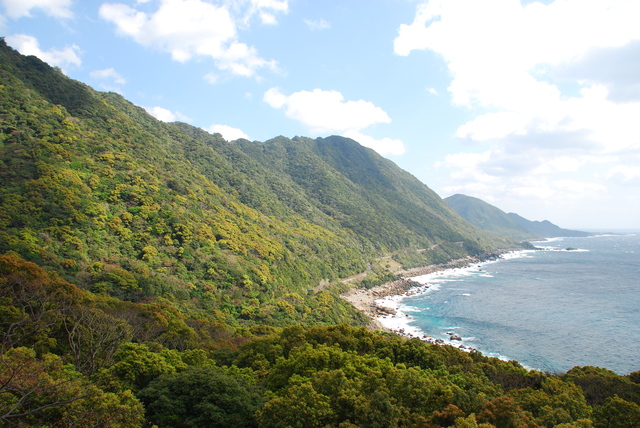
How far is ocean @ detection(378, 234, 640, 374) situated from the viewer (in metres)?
52.0

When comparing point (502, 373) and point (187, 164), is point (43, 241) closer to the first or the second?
point (502, 373)

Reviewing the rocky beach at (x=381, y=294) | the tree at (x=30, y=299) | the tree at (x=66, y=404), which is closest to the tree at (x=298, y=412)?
the tree at (x=66, y=404)

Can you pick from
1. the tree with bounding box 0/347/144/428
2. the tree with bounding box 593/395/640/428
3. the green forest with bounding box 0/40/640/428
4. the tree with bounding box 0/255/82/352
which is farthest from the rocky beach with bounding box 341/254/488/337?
the tree with bounding box 0/347/144/428

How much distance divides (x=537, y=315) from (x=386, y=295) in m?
33.7

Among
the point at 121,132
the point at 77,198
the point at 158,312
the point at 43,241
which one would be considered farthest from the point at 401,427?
the point at 121,132

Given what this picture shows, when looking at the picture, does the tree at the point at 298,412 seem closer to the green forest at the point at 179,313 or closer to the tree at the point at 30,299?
the green forest at the point at 179,313

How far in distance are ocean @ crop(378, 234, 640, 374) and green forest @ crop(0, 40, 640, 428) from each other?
617 inches

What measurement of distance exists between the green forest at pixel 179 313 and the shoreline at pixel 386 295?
3.09m

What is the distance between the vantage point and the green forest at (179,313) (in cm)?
1728

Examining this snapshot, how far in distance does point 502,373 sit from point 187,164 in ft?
291

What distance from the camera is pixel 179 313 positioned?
126 ft

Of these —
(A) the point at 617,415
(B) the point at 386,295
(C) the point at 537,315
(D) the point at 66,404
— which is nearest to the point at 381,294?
(B) the point at 386,295

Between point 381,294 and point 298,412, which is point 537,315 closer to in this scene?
point 381,294

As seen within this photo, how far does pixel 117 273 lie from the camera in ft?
141
